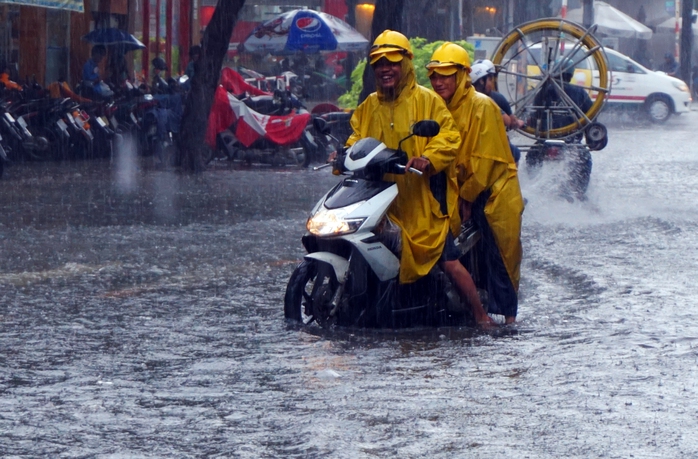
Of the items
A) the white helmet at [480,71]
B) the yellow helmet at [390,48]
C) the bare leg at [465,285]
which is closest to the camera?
the yellow helmet at [390,48]

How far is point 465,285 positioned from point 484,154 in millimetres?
699

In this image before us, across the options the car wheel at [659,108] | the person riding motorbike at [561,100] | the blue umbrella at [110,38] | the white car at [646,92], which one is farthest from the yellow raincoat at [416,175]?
the car wheel at [659,108]

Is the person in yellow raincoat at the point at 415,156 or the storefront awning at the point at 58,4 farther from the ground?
the storefront awning at the point at 58,4

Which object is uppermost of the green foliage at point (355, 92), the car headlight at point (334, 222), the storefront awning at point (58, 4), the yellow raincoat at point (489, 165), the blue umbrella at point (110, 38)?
the storefront awning at point (58, 4)

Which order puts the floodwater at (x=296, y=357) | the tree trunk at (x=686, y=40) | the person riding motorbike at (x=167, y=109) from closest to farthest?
the floodwater at (x=296, y=357)
the person riding motorbike at (x=167, y=109)
the tree trunk at (x=686, y=40)

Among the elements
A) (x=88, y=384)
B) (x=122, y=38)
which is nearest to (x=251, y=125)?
(x=122, y=38)

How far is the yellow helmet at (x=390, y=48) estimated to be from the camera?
634 cm

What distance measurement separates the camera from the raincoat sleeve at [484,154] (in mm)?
6613

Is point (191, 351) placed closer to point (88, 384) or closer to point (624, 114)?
point (88, 384)

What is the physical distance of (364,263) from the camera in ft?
20.5

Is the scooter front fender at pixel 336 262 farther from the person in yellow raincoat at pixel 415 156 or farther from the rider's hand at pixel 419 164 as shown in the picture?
the rider's hand at pixel 419 164

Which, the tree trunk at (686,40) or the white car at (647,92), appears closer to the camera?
the white car at (647,92)

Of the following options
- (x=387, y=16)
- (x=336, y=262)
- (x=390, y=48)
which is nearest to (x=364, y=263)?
(x=336, y=262)

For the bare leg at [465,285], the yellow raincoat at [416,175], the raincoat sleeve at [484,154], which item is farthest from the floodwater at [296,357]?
the raincoat sleeve at [484,154]
